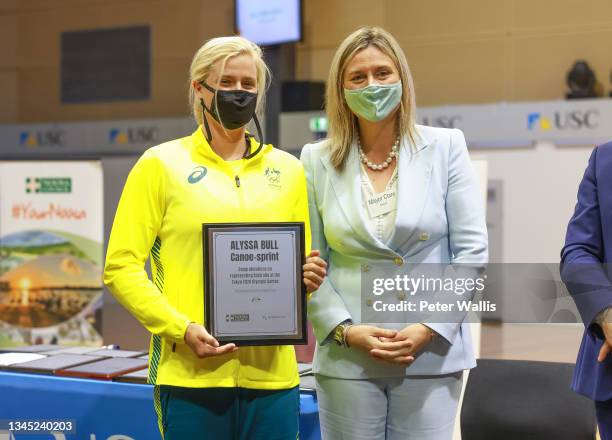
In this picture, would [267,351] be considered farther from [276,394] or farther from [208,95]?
[208,95]

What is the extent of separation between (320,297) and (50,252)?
322 cm

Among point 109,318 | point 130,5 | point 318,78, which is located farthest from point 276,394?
point 130,5

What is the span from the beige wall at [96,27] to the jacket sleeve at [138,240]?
8721mm

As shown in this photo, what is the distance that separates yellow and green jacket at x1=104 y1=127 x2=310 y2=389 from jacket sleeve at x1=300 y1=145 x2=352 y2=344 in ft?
0.35

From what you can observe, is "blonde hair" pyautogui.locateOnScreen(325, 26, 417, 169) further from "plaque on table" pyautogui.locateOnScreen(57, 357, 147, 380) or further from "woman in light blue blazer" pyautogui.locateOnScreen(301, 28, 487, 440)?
"plaque on table" pyautogui.locateOnScreen(57, 357, 147, 380)

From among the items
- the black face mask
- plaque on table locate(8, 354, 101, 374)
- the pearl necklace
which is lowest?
plaque on table locate(8, 354, 101, 374)

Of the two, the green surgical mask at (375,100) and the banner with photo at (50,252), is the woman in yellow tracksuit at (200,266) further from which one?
the banner with photo at (50,252)

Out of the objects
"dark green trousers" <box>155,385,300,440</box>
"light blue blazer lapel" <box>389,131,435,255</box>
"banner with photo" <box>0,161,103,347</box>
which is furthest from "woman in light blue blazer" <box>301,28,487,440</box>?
"banner with photo" <box>0,161,103,347</box>

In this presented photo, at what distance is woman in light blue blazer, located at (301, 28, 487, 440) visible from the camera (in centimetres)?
191

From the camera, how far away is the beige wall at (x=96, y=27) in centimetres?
1075

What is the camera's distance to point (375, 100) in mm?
1970

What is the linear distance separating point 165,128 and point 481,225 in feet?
28.7

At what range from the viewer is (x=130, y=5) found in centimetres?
1106

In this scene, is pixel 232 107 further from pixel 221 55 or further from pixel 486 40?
pixel 486 40
